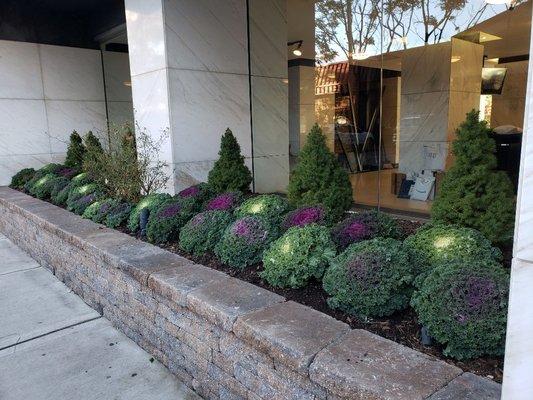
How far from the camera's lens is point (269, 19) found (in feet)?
21.8

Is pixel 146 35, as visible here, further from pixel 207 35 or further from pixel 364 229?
pixel 364 229

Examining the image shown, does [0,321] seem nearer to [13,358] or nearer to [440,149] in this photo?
[13,358]

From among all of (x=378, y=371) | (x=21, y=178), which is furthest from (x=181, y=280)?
(x=21, y=178)

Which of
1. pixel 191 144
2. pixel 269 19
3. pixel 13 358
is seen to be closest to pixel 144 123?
pixel 191 144

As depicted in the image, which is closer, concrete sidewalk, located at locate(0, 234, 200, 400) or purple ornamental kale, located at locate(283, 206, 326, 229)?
concrete sidewalk, located at locate(0, 234, 200, 400)

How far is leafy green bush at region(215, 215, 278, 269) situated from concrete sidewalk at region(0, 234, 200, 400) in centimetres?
90

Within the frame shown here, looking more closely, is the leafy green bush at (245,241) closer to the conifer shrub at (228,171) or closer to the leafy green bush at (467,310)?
the leafy green bush at (467,310)

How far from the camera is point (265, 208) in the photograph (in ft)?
12.6

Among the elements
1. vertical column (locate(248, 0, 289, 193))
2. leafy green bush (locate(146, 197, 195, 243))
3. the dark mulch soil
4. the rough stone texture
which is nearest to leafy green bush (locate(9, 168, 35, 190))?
vertical column (locate(248, 0, 289, 193))

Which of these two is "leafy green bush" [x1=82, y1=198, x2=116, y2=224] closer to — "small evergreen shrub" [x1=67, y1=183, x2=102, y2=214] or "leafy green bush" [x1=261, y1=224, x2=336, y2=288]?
"small evergreen shrub" [x1=67, y1=183, x2=102, y2=214]

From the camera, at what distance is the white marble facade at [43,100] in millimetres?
8727

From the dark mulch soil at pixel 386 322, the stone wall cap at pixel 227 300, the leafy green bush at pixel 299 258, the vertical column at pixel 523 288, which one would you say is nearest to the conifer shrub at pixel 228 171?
the dark mulch soil at pixel 386 322

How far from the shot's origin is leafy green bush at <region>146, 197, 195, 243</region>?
3.93 metres

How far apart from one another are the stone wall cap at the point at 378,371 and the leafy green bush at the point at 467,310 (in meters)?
0.17
